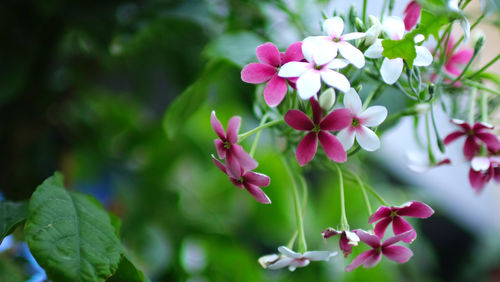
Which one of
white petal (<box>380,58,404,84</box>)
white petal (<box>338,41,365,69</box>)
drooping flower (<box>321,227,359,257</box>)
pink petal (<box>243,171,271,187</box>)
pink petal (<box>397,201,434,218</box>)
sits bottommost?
drooping flower (<box>321,227,359,257</box>)

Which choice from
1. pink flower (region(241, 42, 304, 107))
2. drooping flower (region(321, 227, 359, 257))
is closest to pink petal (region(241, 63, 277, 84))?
pink flower (region(241, 42, 304, 107))

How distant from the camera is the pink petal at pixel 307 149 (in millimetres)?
344

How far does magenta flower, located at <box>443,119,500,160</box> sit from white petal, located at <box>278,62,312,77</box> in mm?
145

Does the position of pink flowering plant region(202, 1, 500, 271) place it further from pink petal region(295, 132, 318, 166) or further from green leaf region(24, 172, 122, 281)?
green leaf region(24, 172, 122, 281)

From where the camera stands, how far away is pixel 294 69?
319 millimetres

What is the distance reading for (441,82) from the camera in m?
0.42

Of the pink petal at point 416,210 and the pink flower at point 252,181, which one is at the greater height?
the pink flower at point 252,181

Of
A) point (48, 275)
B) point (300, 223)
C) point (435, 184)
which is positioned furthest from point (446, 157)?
point (435, 184)

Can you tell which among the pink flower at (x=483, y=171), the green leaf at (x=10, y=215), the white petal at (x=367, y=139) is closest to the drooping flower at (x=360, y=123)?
the white petal at (x=367, y=139)

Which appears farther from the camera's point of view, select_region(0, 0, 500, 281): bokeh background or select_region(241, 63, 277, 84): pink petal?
select_region(0, 0, 500, 281): bokeh background

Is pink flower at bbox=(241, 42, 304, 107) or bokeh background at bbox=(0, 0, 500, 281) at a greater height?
pink flower at bbox=(241, 42, 304, 107)

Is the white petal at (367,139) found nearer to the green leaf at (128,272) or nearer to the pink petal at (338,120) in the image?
the pink petal at (338,120)

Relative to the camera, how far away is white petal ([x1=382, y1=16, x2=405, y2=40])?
1.15ft

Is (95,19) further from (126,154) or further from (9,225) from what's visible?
(126,154)
